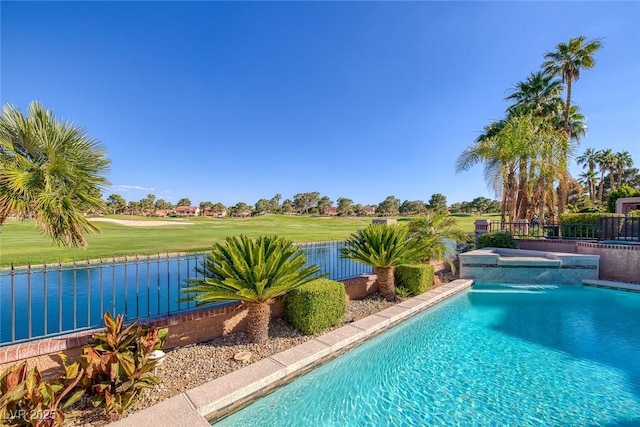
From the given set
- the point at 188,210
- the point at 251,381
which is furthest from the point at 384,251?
the point at 188,210

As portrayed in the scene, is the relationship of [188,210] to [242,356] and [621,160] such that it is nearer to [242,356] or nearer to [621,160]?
[242,356]

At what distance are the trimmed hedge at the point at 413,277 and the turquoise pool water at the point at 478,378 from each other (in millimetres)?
1137

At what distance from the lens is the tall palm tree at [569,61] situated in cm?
1602

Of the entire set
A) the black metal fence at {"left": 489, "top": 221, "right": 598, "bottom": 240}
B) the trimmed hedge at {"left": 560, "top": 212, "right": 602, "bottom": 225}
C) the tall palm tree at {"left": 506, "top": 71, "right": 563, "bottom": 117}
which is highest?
the tall palm tree at {"left": 506, "top": 71, "right": 563, "bottom": 117}

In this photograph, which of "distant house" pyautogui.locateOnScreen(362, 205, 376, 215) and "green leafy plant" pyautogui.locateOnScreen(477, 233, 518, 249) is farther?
"distant house" pyautogui.locateOnScreen(362, 205, 376, 215)

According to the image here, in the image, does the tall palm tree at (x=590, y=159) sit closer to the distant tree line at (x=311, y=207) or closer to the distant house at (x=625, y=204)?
the distant tree line at (x=311, y=207)

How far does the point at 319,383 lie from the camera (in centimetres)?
385

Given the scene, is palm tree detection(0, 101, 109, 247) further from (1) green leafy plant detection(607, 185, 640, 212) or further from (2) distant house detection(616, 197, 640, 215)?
(1) green leafy plant detection(607, 185, 640, 212)

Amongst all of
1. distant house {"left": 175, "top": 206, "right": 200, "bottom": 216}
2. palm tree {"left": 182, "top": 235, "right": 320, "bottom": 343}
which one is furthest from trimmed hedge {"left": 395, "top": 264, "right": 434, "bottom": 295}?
distant house {"left": 175, "top": 206, "right": 200, "bottom": 216}

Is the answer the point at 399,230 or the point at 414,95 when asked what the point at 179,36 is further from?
the point at 414,95

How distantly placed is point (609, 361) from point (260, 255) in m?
6.16

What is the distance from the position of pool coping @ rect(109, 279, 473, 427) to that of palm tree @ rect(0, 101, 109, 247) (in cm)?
237

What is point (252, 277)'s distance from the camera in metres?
4.34

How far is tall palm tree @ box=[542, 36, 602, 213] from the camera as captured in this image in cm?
1602
